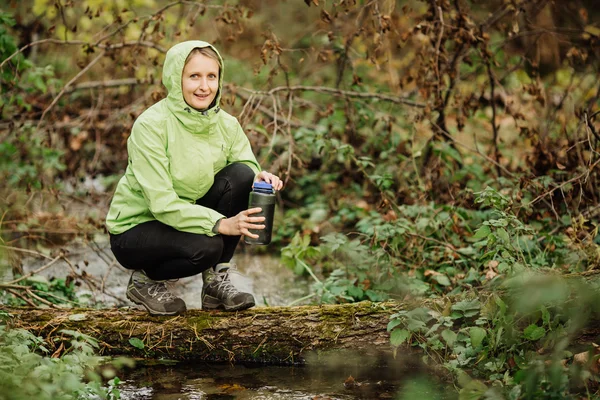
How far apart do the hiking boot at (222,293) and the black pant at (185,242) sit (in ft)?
0.30

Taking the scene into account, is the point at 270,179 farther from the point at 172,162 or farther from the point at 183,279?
the point at 183,279

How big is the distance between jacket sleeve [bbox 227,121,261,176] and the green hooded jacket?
0.12 meters

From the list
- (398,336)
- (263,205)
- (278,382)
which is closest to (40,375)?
(278,382)

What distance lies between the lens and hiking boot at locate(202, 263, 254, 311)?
3.63 m

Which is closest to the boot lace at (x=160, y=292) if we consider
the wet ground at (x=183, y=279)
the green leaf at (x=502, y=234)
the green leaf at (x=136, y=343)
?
the green leaf at (x=136, y=343)

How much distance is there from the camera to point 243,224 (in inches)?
133

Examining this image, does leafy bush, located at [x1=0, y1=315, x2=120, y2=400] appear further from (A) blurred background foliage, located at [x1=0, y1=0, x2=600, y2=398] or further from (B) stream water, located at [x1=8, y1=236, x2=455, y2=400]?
(A) blurred background foliage, located at [x1=0, y1=0, x2=600, y2=398]

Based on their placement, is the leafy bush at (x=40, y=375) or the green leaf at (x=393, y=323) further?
the green leaf at (x=393, y=323)

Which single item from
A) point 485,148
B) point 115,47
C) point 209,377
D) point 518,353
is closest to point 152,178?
point 209,377

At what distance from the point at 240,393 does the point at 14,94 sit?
3.31m

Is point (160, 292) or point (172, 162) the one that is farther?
point (160, 292)

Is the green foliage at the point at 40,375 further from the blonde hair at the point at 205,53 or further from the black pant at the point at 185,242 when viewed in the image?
the blonde hair at the point at 205,53

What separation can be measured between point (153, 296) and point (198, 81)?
1095 mm

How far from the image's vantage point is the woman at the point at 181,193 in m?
3.46
